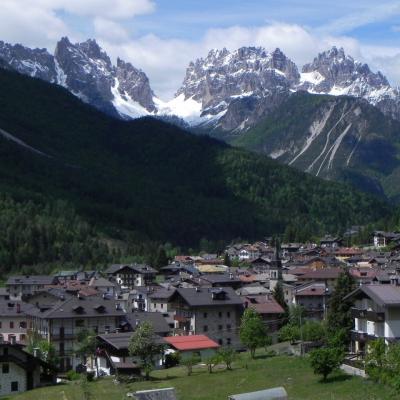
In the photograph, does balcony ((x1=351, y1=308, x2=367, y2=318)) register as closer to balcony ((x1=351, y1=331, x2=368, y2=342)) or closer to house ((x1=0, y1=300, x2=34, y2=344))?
balcony ((x1=351, y1=331, x2=368, y2=342))

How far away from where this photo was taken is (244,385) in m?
61.0

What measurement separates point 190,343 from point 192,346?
1.08 meters

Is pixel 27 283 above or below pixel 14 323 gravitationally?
above

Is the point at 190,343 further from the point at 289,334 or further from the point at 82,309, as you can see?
the point at 82,309

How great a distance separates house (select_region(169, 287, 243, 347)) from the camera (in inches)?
3612

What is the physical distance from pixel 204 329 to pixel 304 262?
231ft

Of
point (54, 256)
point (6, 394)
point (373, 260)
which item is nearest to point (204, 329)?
point (6, 394)

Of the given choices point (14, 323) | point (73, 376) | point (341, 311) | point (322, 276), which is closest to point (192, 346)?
point (73, 376)

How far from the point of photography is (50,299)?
10794 centimetres

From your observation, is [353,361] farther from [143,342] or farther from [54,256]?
[54,256]

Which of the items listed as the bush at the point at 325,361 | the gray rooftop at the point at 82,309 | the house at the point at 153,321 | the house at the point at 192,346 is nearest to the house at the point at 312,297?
the house at the point at 153,321

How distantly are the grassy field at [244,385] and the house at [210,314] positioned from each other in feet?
63.1

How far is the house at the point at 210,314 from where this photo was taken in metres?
91.8

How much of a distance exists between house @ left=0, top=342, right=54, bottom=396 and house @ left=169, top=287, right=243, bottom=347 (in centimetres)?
2496
